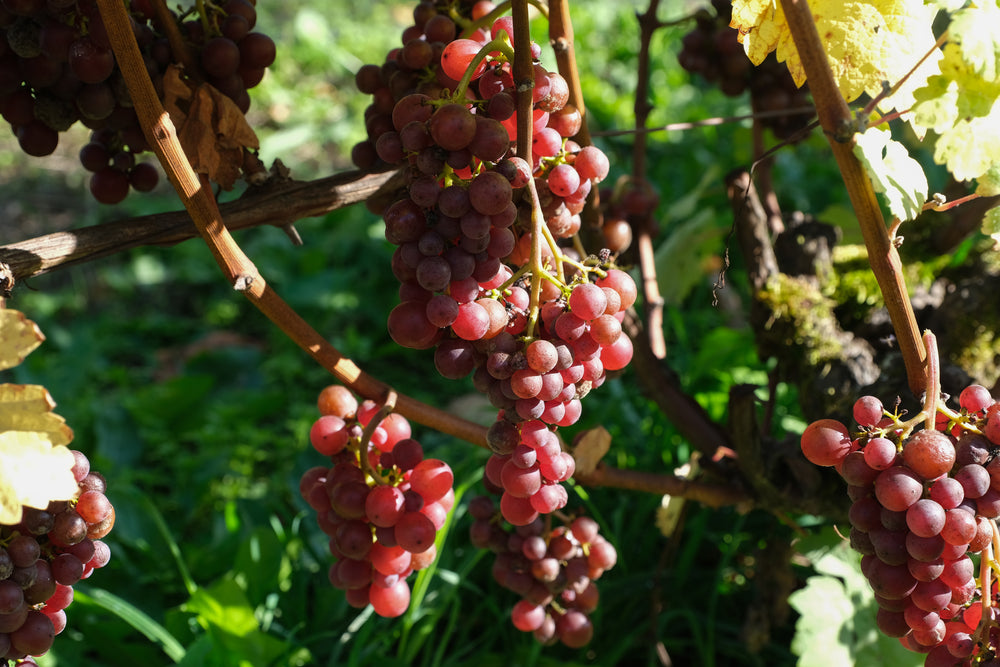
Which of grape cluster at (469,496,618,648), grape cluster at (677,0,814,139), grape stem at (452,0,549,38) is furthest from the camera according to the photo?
grape cluster at (677,0,814,139)

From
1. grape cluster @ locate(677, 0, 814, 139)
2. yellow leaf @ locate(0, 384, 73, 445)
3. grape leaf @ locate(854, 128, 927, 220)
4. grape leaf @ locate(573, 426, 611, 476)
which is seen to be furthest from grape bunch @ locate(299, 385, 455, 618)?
grape cluster @ locate(677, 0, 814, 139)

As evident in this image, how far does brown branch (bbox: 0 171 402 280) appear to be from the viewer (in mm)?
761

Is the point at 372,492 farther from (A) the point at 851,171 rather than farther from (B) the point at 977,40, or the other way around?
(B) the point at 977,40

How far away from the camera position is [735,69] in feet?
4.52

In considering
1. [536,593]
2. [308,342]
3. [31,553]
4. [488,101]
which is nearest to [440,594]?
[536,593]

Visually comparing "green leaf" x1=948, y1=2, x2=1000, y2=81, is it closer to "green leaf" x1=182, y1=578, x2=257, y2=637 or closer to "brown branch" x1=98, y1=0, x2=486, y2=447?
"brown branch" x1=98, y1=0, x2=486, y2=447

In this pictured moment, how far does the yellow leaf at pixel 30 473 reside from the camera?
23.5 inches

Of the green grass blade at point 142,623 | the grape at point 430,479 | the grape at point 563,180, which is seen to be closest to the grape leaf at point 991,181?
the grape at point 563,180

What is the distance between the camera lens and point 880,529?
74 cm

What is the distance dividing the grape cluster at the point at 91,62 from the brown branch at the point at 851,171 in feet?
1.85

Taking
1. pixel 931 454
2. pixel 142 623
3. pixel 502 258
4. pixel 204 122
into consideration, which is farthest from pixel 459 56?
pixel 142 623

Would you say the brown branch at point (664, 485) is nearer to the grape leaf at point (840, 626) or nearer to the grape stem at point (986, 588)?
the grape leaf at point (840, 626)

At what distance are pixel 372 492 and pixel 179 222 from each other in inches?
13.4

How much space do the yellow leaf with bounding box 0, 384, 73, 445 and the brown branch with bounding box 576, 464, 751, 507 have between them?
2.00 feet
